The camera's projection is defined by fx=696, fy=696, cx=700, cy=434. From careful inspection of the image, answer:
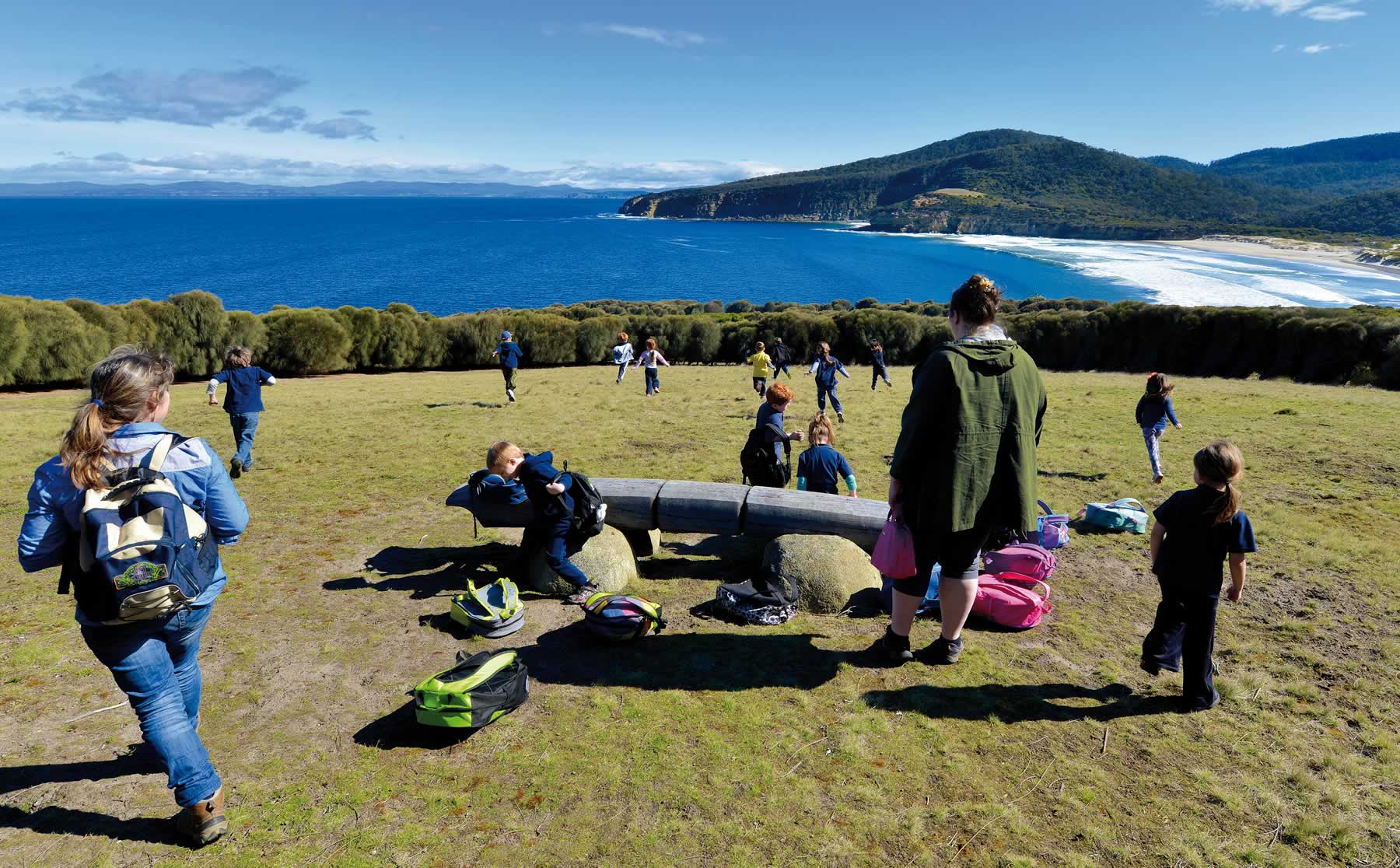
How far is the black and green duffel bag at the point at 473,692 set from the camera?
15.8 ft

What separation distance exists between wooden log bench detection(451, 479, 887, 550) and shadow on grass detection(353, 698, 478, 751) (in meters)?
2.56

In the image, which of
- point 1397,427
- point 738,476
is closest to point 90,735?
point 738,476

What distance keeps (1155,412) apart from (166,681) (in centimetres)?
1285

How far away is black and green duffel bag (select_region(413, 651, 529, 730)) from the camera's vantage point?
190 inches

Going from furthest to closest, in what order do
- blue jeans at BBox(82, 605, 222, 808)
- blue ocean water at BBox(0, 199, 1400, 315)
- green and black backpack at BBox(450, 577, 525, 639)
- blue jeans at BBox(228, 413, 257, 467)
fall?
blue ocean water at BBox(0, 199, 1400, 315) < blue jeans at BBox(228, 413, 257, 467) < green and black backpack at BBox(450, 577, 525, 639) < blue jeans at BBox(82, 605, 222, 808)

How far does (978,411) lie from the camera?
4816 millimetres

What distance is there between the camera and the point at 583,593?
23.3ft

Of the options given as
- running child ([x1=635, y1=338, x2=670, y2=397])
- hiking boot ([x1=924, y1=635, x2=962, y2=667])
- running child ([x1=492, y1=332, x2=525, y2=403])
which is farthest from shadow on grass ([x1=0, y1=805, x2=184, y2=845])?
running child ([x1=635, y1=338, x2=670, y2=397])

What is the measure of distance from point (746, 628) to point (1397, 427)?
1839 cm

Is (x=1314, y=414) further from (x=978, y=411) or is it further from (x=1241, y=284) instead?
(x=1241, y=284)

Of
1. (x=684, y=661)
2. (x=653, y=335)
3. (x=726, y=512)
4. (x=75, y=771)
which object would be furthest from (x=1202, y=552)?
(x=653, y=335)

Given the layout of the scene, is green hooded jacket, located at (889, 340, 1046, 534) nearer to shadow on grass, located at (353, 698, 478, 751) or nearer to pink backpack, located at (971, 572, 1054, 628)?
pink backpack, located at (971, 572, 1054, 628)

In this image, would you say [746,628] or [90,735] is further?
[746,628]

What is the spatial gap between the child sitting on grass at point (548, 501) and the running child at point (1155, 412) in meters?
9.34
